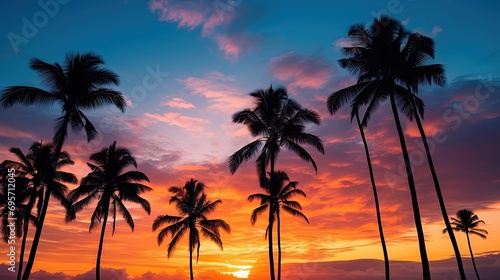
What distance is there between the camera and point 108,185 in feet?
112

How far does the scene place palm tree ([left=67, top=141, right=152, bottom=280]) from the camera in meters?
33.8

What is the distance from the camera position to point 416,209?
65.3ft

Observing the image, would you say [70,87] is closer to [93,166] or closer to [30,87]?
[30,87]

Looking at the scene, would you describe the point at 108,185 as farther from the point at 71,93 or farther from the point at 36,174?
the point at 71,93

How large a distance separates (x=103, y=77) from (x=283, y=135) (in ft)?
44.4

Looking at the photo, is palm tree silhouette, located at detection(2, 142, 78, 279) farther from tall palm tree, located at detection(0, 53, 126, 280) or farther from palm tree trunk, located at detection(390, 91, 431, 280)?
palm tree trunk, located at detection(390, 91, 431, 280)

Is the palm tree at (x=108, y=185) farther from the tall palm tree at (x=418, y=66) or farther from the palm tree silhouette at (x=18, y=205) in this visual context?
the tall palm tree at (x=418, y=66)

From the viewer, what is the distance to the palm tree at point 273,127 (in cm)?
2665

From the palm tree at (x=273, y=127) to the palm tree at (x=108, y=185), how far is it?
44.1ft

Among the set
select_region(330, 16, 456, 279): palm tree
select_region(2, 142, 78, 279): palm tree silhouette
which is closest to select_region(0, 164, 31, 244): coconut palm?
select_region(2, 142, 78, 279): palm tree silhouette

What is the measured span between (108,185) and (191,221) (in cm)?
1129

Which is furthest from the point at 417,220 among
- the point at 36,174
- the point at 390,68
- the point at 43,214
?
the point at 36,174

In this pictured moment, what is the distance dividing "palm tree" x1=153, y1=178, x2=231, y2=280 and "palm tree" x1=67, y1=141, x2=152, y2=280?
662 cm

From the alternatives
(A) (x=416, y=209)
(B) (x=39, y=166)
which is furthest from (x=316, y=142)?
(B) (x=39, y=166)
